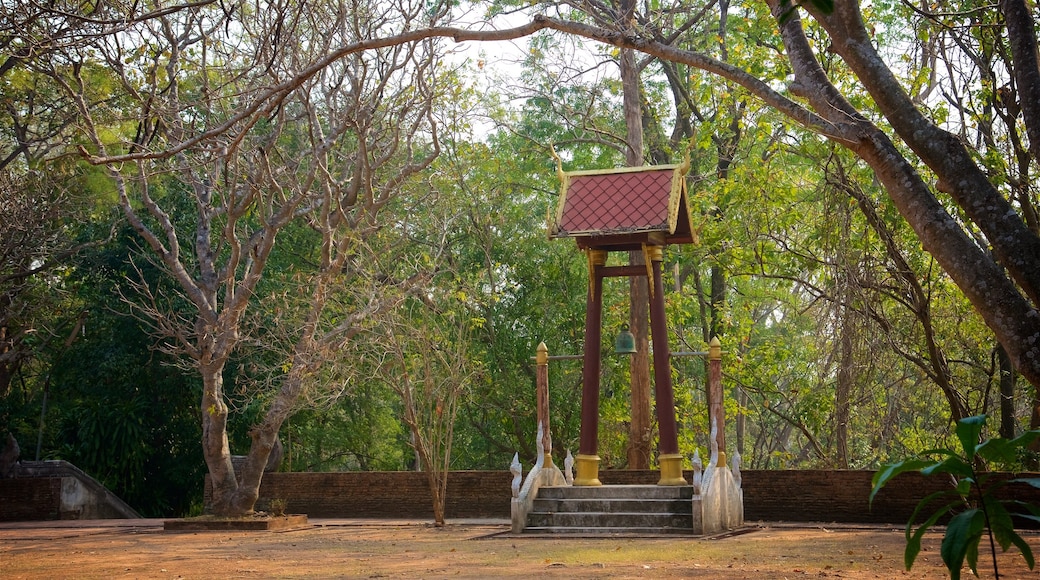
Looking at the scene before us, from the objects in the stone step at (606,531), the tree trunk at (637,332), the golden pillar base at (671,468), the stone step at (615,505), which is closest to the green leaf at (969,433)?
the stone step at (606,531)

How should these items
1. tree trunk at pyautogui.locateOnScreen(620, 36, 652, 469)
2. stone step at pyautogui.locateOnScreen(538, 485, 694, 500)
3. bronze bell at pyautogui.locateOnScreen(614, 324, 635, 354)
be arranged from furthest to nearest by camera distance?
Answer: tree trunk at pyautogui.locateOnScreen(620, 36, 652, 469)
bronze bell at pyautogui.locateOnScreen(614, 324, 635, 354)
stone step at pyautogui.locateOnScreen(538, 485, 694, 500)

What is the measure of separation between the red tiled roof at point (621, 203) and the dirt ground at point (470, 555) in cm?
376

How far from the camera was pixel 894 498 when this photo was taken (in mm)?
13070

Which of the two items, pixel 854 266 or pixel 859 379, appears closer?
pixel 854 266

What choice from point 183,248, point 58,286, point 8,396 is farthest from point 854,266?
point 8,396

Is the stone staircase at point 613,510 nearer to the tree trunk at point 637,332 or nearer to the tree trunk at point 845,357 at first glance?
the tree trunk at point 845,357

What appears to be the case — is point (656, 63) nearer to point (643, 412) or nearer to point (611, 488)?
point (643, 412)

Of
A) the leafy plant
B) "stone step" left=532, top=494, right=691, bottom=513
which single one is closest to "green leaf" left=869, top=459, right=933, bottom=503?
the leafy plant

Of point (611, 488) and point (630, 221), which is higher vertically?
point (630, 221)

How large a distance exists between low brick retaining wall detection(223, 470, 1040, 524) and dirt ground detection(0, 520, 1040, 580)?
127 cm

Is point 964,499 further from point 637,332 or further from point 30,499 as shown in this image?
point 30,499

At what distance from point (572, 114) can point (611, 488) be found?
1002 centimetres

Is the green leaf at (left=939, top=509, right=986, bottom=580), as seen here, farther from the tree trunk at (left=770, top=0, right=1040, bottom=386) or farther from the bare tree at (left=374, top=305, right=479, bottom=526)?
the bare tree at (left=374, top=305, right=479, bottom=526)

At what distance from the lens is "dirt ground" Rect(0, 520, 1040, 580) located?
283 inches
